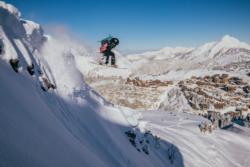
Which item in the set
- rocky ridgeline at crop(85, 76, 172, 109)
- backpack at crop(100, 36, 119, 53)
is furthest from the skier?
rocky ridgeline at crop(85, 76, 172, 109)

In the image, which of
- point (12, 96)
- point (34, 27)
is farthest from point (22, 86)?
point (34, 27)

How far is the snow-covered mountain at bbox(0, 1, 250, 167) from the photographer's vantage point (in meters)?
10.1

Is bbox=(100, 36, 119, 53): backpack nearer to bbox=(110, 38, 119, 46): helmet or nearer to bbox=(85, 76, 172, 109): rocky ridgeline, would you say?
bbox=(110, 38, 119, 46): helmet

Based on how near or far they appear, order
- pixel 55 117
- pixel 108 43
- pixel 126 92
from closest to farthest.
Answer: pixel 55 117 → pixel 108 43 → pixel 126 92

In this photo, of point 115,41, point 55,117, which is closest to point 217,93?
point 115,41

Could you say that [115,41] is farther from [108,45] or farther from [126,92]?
[126,92]

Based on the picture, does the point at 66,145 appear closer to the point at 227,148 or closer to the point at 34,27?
the point at 34,27

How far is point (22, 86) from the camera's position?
48.0 feet

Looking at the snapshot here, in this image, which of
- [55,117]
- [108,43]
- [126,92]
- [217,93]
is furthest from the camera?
[217,93]

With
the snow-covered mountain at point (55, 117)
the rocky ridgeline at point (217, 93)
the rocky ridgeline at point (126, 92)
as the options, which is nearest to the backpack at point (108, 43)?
the snow-covered mountain at point (55, 117)

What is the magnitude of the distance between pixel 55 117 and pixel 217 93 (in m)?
131

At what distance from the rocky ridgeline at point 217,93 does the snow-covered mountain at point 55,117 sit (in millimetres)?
80219

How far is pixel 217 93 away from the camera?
13788 cm

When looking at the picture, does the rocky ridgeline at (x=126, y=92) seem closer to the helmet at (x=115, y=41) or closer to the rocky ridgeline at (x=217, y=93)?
the rocky ridgeline at (x=217, y=93)
